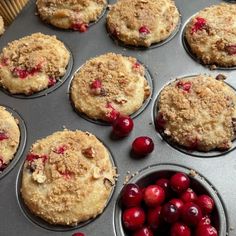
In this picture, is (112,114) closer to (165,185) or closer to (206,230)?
(165,185)

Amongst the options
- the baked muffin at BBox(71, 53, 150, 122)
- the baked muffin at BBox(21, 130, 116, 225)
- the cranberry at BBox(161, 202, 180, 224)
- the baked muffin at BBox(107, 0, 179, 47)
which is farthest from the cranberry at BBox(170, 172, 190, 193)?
the baked muffin at BBox(107, 0, 179, 47)

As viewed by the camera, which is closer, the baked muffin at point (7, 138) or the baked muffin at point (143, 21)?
the baked muffin at point (7, 138)

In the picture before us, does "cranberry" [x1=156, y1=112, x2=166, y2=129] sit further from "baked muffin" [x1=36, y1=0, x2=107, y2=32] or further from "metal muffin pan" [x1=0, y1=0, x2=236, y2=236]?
"baked muffin" [x1=36, y1=0, x2=107, y2=32]

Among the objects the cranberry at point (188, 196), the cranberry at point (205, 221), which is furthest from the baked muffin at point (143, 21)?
the cranberry at point (205, 221)

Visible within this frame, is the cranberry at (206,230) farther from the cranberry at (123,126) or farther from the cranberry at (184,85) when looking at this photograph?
the cranberry at (184,85)

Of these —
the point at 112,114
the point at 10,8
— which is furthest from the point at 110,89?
the point at 10,8

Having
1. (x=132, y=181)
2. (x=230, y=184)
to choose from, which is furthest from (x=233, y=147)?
(x=132, y=181)
